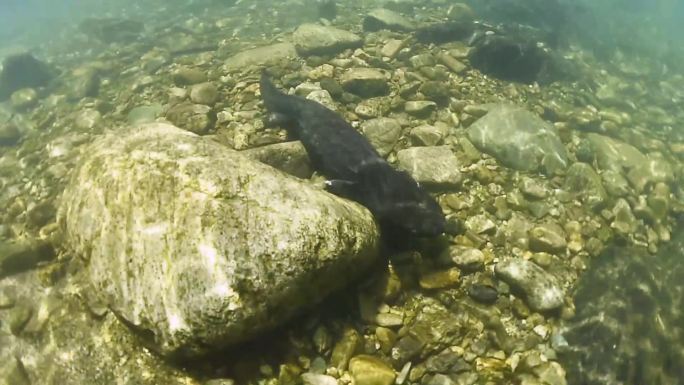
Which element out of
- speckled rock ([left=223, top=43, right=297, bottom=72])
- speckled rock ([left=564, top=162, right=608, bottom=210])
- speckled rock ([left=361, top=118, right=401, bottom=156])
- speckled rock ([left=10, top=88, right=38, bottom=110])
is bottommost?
speckled rock ([left=10, top=88, right=38, bottom=110])

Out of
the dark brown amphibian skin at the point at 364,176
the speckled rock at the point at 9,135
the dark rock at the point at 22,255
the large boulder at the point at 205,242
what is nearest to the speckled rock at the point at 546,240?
the dark brown amphibian skin at the point at 364,176

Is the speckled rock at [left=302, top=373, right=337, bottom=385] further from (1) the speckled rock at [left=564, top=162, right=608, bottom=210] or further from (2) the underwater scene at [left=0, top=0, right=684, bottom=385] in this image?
(1) the speckled rock at [left=564, top=162, right=608, bottom=210]

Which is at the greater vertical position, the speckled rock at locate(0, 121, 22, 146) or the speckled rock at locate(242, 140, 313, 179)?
the speckled rock at locate(242, 140, 313, 179)

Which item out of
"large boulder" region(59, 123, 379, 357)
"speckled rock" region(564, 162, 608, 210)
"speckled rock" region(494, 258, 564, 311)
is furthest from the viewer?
"speckled rock" region(564, 162, 608, 210)

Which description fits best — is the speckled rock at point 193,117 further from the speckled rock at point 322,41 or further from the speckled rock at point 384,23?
the speckled rock at point 384,23

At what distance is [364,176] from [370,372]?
8.75 ft

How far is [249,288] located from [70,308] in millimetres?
2830

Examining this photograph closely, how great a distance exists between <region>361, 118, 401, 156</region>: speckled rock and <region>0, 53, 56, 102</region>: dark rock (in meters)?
13.4

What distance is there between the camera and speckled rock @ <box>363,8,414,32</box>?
14.1 m

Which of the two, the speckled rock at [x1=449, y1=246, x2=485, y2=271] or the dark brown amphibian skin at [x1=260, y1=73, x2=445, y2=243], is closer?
the dark brown amphibian skin at [x1=260, y1=73, x2=445, y2=243]

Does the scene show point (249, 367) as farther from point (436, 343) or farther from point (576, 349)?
point (576, 349)

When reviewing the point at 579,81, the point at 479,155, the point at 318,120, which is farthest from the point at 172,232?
the point at 579,81

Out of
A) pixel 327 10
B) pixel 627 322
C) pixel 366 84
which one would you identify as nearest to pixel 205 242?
pixel 627 322

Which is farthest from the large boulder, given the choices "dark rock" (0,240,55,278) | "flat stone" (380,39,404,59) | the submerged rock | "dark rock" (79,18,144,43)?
"dark rock" (79,18,144,43)
